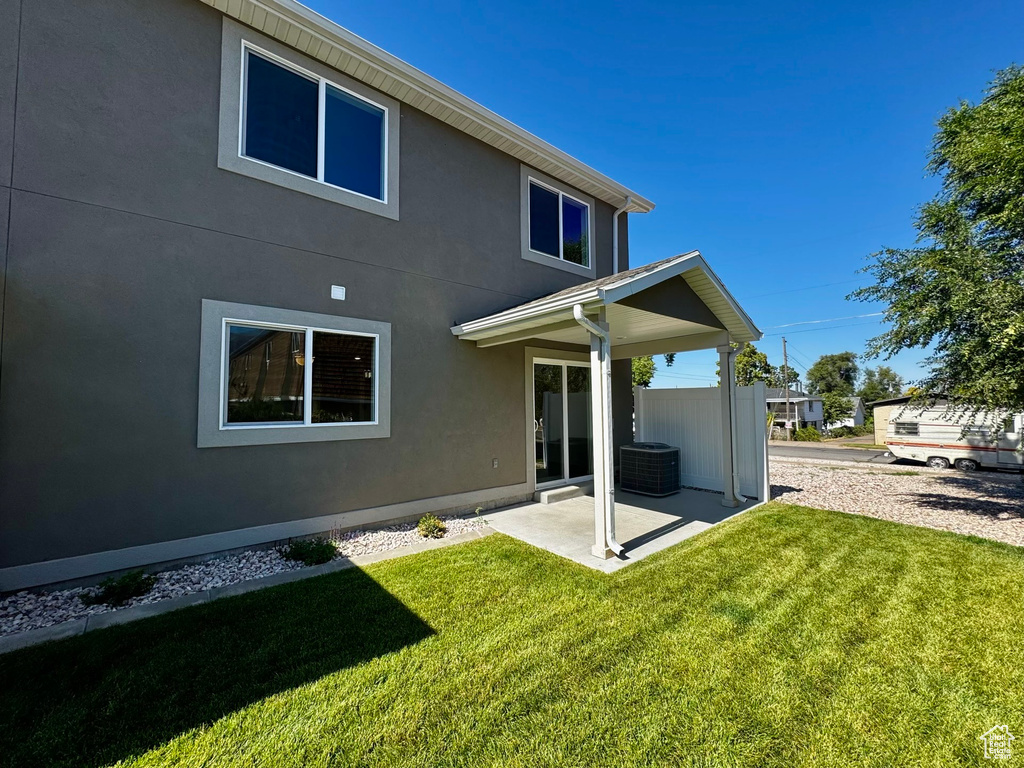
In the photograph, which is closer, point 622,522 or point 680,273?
point 680,273

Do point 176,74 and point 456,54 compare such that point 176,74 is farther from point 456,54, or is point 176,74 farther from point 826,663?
point 826,663

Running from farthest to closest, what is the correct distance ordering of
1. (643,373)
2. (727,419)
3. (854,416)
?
(854,416) < (643,373) < (727,419)

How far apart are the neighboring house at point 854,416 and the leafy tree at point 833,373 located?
8.51 m

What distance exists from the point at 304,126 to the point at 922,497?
1351cm

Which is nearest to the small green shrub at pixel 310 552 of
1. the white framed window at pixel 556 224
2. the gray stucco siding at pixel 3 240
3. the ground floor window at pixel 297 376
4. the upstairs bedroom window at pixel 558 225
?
the ground floor window at pixel 297 376

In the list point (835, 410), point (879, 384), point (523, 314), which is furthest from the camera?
point (879, 384)

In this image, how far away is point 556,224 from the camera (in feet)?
29.3

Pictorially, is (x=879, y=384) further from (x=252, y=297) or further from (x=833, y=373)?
(x=252, y=297)

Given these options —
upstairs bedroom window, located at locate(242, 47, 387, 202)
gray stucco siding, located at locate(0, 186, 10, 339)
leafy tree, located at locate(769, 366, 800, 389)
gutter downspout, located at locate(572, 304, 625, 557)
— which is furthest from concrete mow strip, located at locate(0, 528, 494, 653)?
leafy tree, located at locate(769, 366, 800, 389)

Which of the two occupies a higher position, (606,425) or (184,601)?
(606,425)

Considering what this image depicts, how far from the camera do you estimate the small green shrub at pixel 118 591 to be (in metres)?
3.92

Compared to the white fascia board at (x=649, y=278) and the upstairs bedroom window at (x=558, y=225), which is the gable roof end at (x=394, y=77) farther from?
the white fascia board at (x=649, y=278)

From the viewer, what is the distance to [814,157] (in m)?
13.7

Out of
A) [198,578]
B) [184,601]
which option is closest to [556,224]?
[198,578]
